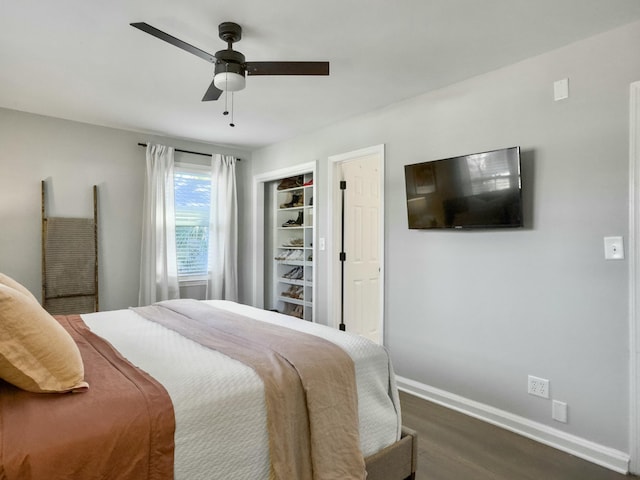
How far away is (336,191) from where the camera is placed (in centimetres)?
405

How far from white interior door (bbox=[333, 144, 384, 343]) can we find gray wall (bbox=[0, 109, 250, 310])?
2.25m

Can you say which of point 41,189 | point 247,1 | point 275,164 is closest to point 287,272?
point 275,164

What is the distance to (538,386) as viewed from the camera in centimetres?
250

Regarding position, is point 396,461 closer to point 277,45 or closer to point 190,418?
point 190,418

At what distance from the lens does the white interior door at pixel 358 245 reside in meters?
4.10

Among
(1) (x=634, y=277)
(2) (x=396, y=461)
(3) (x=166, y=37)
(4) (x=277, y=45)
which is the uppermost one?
(4) (x=277, y=45)

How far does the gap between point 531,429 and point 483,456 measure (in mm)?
474

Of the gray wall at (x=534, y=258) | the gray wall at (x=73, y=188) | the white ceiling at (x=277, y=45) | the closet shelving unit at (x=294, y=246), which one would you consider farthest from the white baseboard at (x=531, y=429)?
the gray wall at (x=73, y=188)

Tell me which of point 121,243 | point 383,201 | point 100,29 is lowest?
point 121,243

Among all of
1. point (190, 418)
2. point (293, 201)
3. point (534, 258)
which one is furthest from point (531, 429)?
point (293, 201)

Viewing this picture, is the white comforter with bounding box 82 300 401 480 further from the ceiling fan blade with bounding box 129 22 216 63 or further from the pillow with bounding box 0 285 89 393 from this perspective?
the ceiling fan blade with bounding box 129 22 216 63

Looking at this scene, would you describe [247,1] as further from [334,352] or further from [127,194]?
[127,194]

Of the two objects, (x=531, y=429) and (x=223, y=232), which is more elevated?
(x=223, y=232)

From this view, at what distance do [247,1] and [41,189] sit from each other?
3063 millimetres
